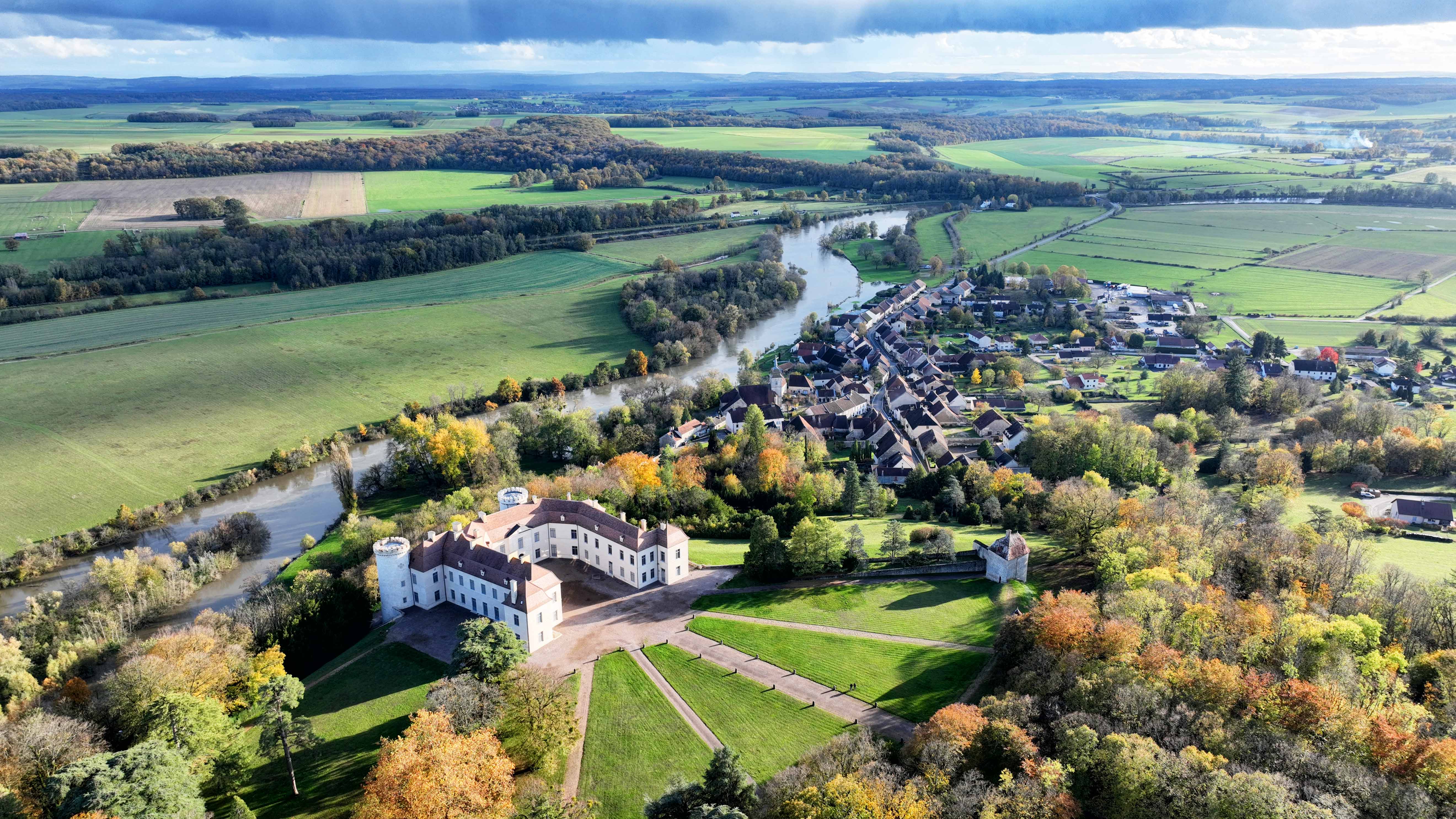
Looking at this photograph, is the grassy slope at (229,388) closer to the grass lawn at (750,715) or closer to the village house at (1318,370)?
the grass lawn at (750,715)

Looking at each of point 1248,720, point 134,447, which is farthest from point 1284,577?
point 134,447

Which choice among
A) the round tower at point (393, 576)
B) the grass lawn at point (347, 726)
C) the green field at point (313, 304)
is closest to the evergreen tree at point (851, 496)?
the round tower at point (393, 576)

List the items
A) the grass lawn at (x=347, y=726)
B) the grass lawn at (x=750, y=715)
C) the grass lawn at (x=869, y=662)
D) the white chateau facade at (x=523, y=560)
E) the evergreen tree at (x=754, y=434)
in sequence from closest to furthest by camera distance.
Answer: the grass lawn at (x=347, y=726) → the grass lawn at (x=750, y=715) → the grass lawn at (x=869, y=662) → the white chateau facade at (x=523, y=560) → the evergreen tree at (x=754, y=434)

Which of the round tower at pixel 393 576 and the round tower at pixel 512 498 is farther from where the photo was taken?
the round tower at pixel 512 498

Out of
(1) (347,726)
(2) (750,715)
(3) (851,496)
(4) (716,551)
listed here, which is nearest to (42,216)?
(1) (347,726)

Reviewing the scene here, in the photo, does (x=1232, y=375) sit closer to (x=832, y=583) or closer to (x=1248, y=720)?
(x=832, y=583)
